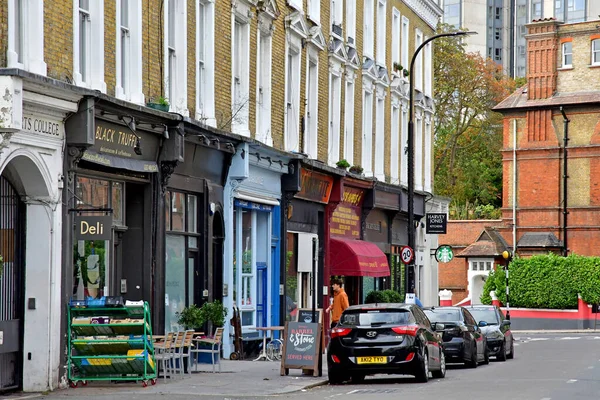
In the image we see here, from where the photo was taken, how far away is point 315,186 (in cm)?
3350

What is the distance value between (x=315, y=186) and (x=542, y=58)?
148ft

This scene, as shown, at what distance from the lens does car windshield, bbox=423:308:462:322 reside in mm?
28797

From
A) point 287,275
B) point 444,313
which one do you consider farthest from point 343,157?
point 444,313

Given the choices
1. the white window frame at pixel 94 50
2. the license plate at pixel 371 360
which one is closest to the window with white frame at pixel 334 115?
the license plate at pixel 371 360

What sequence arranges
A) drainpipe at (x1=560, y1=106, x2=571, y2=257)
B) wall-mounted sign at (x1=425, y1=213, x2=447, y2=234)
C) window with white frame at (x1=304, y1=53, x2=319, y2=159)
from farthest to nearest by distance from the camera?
drainpipe at (x1=560, y1=106, x2=571, y2=257), wall-mounted sign at (x1=425, y1=213, x2=447, y2=234), window with white frame at (x1=304, y1=53, x2=319, y2=159)

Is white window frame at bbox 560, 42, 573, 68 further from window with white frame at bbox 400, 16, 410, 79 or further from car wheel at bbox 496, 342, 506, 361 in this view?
car wheel at bbox 496, 342, 506, 361

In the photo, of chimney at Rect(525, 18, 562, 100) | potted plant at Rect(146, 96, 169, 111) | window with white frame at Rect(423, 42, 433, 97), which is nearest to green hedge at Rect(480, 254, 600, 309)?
chimney at Rect(525, 18, 562, 100)

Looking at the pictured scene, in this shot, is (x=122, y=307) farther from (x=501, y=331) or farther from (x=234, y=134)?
(x=501, y=331)

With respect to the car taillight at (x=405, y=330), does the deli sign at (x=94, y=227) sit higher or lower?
higher

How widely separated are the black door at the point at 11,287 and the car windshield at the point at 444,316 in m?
12.4

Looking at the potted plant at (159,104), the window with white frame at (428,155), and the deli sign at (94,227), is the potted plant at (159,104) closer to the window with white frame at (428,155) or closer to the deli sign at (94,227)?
the deli sign at (94,227)

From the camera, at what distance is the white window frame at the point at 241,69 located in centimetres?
2736

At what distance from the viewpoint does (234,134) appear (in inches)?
1033

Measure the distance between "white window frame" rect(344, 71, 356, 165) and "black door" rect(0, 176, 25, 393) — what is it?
62.8 ft
